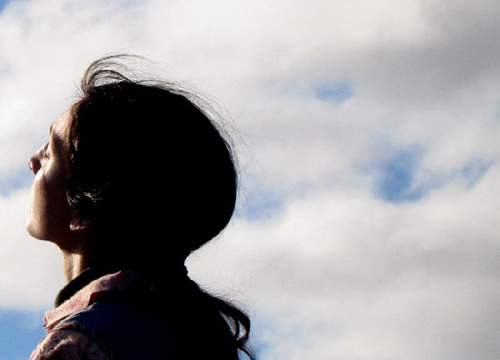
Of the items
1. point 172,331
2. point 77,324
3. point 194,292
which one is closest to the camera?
point 77,324

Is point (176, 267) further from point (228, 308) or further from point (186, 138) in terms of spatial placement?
point (186, 138)

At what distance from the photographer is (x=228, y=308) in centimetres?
416

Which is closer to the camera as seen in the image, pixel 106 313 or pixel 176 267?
pixel 106 313

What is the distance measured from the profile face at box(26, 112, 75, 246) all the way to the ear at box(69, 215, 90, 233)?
2.4 inches

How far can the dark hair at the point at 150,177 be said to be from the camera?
13.2 ft

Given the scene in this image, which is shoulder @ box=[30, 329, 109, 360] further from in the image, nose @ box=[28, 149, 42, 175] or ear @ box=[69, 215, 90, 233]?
nose @ box=[28, 149, 42, 175]

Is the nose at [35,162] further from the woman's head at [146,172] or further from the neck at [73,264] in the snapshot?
the neck at [73,264]

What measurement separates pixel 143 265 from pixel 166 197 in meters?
0.36

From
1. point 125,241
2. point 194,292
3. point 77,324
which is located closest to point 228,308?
point 194,292

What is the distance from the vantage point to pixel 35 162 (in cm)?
461

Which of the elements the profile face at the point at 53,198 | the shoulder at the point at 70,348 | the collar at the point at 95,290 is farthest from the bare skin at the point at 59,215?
the shoulder at the point at 70,348

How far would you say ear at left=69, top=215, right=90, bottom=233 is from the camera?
4156 millimetres

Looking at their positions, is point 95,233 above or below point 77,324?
above

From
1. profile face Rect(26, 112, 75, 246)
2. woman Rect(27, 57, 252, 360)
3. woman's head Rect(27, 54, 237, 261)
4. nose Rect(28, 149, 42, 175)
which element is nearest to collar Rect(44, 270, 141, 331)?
woman Rect(27, 57, 252, 360)
